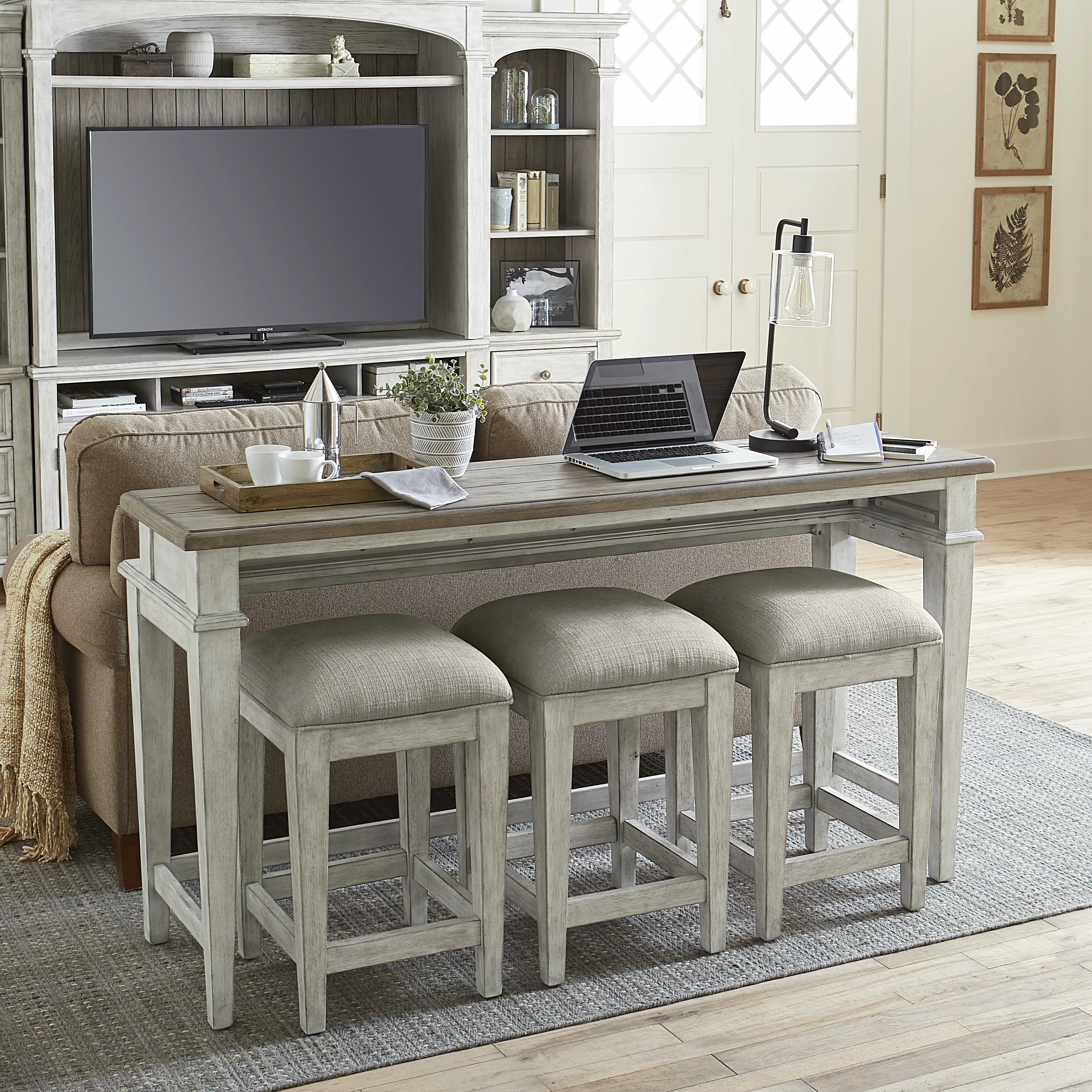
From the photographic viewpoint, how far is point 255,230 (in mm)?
5746

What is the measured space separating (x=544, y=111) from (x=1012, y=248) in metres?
2.47

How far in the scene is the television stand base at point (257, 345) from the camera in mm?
5605

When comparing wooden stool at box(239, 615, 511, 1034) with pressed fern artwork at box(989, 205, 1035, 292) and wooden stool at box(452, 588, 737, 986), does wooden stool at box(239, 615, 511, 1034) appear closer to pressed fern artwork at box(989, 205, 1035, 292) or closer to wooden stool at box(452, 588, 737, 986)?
wooden stool at box(452, 588, 737, 986)

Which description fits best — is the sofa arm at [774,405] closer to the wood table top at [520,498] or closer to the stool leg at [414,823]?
the wood table top at [520,498]

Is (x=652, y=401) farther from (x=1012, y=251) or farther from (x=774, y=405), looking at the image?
(x=1012, y=251)

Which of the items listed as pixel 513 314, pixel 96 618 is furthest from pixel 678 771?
pixel 513 314

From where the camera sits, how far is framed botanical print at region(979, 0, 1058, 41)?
696 centimetres

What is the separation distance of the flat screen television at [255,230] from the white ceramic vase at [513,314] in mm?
314

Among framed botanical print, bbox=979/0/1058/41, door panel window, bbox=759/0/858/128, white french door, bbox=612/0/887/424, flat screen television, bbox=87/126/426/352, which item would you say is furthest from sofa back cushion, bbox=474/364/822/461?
framed botanical print, bbox=979/0/1058/41

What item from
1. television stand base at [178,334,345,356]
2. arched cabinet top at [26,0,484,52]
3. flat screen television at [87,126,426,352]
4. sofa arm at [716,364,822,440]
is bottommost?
sofa arm at [716,364,822,440]

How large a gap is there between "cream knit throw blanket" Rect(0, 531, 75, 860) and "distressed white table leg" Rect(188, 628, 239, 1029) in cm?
77

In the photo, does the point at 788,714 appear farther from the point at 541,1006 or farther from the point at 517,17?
the point at 517,17

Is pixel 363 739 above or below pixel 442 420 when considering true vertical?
below

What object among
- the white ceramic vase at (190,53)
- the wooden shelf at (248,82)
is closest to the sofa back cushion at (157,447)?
the wooden shelf at (248,82)
